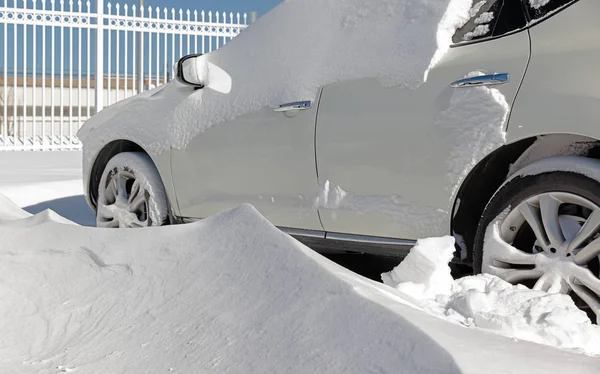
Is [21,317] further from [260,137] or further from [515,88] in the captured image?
[515,88]

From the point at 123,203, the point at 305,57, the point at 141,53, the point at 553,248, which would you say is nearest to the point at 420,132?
the point at 553,248

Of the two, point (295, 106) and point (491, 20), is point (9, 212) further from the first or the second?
point (491, 20)

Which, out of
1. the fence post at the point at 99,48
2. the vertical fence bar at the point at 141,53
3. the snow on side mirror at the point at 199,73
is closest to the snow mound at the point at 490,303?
the snow on side mirror at the point at 199,73

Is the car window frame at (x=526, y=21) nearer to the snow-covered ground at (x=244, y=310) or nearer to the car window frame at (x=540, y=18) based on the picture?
the car window frame at (x=540, y=18)

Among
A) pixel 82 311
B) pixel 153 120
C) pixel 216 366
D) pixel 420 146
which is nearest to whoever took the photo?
pixel 216 366

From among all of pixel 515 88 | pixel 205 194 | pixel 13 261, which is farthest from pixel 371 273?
pixel 13 261

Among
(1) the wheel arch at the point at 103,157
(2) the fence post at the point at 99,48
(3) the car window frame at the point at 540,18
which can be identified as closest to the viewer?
(3) the car window frame at the point at 540,18

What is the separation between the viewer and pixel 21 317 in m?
3.05

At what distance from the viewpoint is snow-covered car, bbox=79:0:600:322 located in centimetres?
324

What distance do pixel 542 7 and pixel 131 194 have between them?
284 centimetres

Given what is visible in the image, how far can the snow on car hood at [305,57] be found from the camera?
3795 mm

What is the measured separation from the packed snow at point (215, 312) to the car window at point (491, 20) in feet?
3.09

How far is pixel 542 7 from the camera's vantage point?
3.46 meters

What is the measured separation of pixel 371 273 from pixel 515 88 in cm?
185
